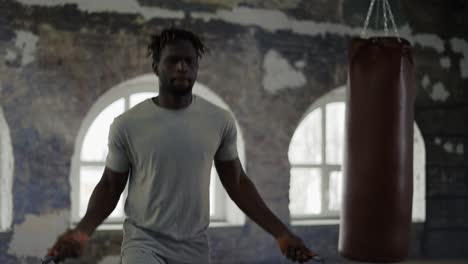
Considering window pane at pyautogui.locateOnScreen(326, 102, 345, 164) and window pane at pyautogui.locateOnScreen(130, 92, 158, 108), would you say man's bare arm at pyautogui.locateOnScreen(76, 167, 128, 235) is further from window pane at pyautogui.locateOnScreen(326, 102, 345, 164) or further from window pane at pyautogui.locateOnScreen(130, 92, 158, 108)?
window pane at pyautogui.locateOnScreen(326, 102, 345, 164)

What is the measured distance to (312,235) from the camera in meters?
5.61

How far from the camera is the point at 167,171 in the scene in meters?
2.16

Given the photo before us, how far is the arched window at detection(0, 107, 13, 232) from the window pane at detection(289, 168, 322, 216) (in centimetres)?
262

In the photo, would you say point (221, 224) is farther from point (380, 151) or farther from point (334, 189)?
point (380, 151)

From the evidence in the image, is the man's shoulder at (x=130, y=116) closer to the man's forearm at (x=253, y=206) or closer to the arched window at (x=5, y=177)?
the man's forearm at (x=253, y=206)

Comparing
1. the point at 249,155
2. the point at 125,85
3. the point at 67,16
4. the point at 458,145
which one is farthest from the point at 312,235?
the point at 67,16

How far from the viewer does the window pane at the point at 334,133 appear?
6.06m

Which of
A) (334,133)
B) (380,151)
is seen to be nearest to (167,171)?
(380,151)

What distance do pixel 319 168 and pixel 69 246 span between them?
14.1 ft

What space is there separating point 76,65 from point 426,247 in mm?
3736

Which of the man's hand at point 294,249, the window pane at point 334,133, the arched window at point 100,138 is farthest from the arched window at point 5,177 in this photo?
the man's hand at point 294,249

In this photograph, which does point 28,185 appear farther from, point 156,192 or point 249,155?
point 156,192

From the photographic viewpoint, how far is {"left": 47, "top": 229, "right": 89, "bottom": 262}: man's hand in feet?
6.00

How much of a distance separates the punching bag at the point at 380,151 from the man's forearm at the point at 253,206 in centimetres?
156
